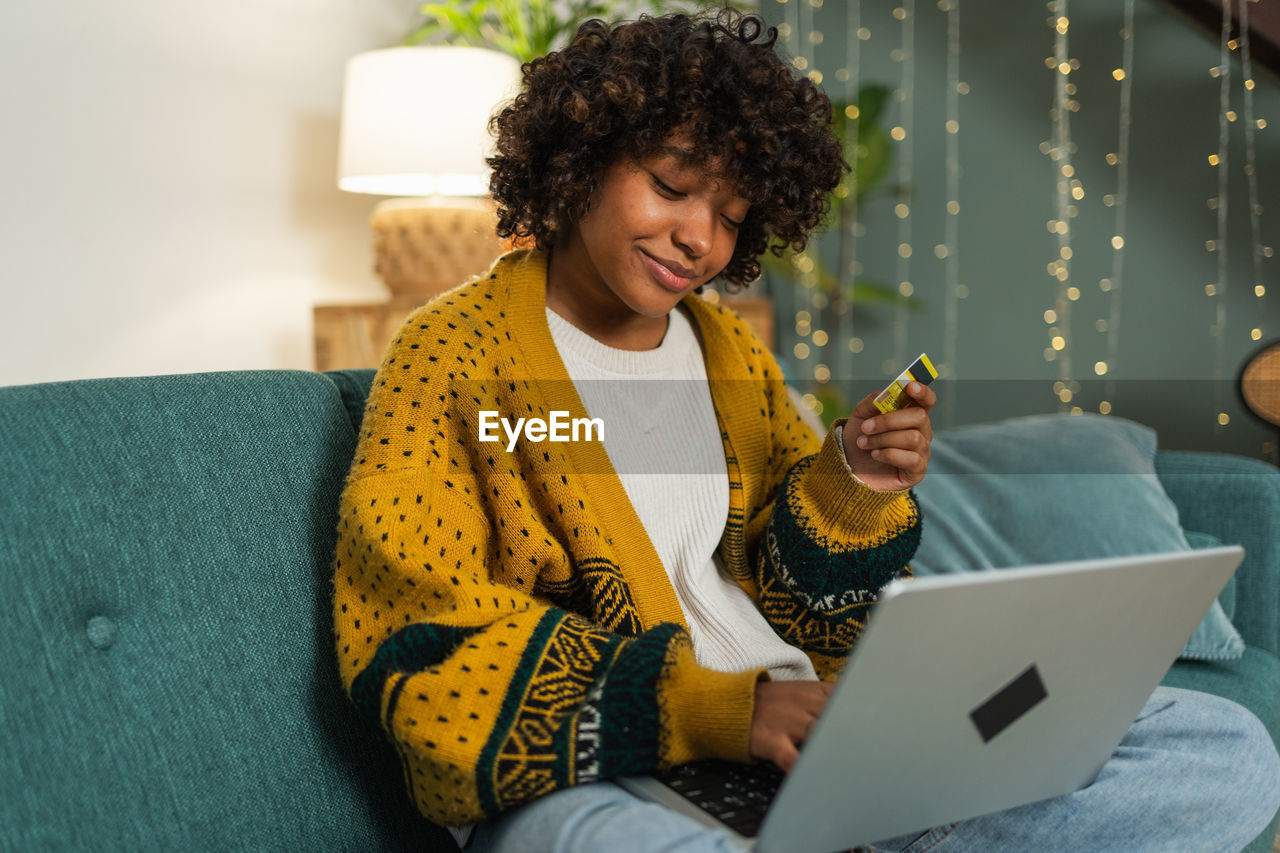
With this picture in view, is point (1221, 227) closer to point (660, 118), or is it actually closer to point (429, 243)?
point (429, 243)

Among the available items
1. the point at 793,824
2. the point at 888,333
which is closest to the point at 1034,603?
the point at 793,824

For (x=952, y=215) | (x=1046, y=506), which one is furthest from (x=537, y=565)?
(x=952, y=215)

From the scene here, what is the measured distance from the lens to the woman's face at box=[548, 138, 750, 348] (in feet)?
3.31

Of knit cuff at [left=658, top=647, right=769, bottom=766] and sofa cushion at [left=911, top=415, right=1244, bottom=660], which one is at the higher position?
knit cuff at [left=658, top=647, right=769, bottom=766]

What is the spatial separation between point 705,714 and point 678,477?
36 centimetres

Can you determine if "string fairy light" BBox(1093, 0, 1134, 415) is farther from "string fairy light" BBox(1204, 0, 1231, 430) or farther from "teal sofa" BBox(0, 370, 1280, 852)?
"teal sofa" BBox(0, 370, 1280, 852)

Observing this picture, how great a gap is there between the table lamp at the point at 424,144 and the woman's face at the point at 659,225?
96 centimetres

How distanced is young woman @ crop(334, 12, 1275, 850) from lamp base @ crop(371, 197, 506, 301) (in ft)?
2.91

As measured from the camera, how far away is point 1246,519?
1574 mm

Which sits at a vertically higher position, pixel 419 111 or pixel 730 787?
pixel 419 111

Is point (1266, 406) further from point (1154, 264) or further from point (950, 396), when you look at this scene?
point (950, 396)

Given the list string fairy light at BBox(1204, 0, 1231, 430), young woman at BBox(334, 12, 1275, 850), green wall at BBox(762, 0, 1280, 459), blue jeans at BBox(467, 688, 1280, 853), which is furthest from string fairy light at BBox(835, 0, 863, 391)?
blue jeans at BBox(467, 688, 1280, 853)

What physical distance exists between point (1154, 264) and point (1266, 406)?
0.82m

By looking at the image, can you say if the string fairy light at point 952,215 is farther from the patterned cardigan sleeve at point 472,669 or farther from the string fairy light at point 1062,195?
the patterned cardigan sleeve at point 472,669
